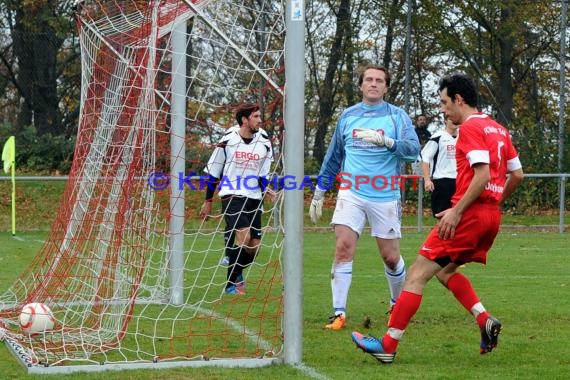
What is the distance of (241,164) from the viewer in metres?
9.77

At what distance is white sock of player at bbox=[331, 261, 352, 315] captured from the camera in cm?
764

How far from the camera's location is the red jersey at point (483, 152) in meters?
5.88

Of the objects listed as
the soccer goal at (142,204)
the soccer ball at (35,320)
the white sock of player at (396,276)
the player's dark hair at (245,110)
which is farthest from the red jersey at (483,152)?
the player's dark hair at (245,110)

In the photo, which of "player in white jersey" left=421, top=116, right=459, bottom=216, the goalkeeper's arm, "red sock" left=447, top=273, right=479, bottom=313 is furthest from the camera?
"player in white jersey" left=421, top=116, right=459, bottom=216

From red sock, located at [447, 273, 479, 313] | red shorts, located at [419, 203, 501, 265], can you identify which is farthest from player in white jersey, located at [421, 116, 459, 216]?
red shorts, located at [419, 203, 501, 265]

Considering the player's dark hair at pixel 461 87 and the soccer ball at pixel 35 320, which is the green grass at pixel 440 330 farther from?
the player's dark hair at pixel 461 87

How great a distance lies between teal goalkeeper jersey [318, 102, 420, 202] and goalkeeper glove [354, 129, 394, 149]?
0.23 metres

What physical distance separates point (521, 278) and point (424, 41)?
12.6 meters

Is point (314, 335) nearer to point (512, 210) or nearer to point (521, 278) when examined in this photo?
point (521, 278)

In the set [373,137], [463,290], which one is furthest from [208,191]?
[463,290]

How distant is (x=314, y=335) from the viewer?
285 inches

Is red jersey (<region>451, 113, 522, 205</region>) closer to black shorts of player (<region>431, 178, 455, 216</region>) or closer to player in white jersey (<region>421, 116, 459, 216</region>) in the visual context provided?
player in white jersey (<region>421, 116, 459, 216</region>)

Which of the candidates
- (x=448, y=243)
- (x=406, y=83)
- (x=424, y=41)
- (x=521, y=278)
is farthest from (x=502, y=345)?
(x=424, y=41)

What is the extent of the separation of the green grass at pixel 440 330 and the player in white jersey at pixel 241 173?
0.75 m
